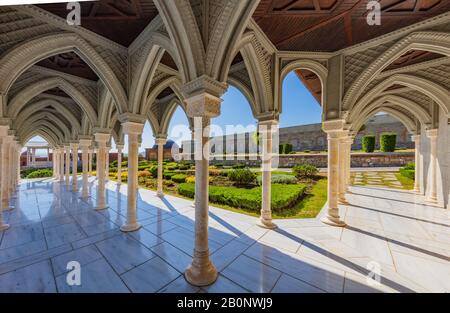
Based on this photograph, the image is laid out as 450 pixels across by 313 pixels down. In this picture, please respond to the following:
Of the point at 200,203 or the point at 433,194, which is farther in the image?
the point at 433,194

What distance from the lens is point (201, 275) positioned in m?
3.00

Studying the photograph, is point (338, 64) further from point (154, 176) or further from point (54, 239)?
point (154, 176)

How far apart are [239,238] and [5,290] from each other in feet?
14.0

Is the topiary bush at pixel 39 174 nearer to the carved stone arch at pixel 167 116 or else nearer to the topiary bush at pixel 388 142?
the carved stone arch at pixel 167 116

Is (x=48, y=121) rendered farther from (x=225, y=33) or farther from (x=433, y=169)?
(x=433, y=169)

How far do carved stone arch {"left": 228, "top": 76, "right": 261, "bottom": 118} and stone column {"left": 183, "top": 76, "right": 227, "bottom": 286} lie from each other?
2574mm

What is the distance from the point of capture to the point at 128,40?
475 cm

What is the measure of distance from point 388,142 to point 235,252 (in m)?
27.0

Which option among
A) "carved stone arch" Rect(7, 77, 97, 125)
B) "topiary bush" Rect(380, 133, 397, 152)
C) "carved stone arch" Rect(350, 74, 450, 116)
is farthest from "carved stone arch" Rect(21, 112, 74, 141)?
"topiary bush" Rect(380, 133, 397, 152)

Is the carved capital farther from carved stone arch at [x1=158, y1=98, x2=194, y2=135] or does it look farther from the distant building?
the distant building

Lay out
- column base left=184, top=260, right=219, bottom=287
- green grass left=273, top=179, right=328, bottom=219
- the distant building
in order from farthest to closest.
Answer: the distant building → green grass left=273, top=179, right=328, bottom=219 → column base left=184, top=260, right=219, bottom=287

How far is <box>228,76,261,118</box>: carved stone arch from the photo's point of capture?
5.54 m

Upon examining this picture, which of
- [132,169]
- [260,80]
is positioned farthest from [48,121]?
[260,80]
